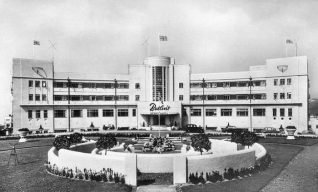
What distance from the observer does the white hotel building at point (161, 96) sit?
59812mm

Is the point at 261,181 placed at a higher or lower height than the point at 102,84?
lower

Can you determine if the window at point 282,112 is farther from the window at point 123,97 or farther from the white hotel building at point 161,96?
the window at point 123,97

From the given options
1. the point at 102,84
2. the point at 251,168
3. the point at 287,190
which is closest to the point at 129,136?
the point at 102,84

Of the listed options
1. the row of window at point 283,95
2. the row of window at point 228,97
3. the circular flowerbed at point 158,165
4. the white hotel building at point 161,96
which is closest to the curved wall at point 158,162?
the circular flowerbed at point 158,165

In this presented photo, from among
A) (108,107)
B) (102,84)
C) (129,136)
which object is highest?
(102,84)

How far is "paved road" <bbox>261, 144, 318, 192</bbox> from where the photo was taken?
1806 centimetres

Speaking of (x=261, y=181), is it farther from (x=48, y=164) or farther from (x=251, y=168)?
(x=48, y=164)

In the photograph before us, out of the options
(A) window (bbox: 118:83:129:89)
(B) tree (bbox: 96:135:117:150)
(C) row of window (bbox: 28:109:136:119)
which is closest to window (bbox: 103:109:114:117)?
(C) row of window (bbox: 28:109:136:119)

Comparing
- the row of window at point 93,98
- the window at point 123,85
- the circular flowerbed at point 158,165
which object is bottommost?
the circular flowerbed at point 158,165

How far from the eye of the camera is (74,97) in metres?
64.9

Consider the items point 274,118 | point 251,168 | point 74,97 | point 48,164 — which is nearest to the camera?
point 251,168

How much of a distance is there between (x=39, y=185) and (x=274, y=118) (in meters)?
51.1

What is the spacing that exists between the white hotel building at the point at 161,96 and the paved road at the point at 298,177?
1335 inches

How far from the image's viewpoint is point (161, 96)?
6638 centimetres
